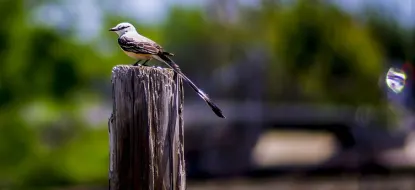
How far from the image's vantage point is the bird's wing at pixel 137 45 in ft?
10.1

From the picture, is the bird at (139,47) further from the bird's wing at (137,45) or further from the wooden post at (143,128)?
the wooden post at (143,128)

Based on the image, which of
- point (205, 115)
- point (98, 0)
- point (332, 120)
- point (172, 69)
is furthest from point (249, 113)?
point (172, 69)

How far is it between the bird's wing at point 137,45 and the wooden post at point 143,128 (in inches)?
11.7

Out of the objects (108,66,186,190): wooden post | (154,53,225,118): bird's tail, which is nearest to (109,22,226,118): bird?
(154,53,225,118): bird's tail

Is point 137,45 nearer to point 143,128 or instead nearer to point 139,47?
point 139,47

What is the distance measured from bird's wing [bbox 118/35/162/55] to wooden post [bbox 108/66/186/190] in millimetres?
297

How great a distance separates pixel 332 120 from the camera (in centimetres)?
2144

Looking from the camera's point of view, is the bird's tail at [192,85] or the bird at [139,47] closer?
the bird's tail at [192,85]

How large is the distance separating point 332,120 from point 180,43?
912cm

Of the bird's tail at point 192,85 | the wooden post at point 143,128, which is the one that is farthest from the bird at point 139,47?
the wooden post at point 143,128

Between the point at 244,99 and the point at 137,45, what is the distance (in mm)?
17898

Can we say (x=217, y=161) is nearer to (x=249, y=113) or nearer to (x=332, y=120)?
(x=249, y=113)

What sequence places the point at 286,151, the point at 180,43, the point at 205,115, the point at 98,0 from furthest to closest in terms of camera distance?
the point at 180,43 → the point at 286,151 → the point at 205,115 → the point at 98,0

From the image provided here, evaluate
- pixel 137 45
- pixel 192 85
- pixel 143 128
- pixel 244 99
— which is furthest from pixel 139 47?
pixel 244 99
